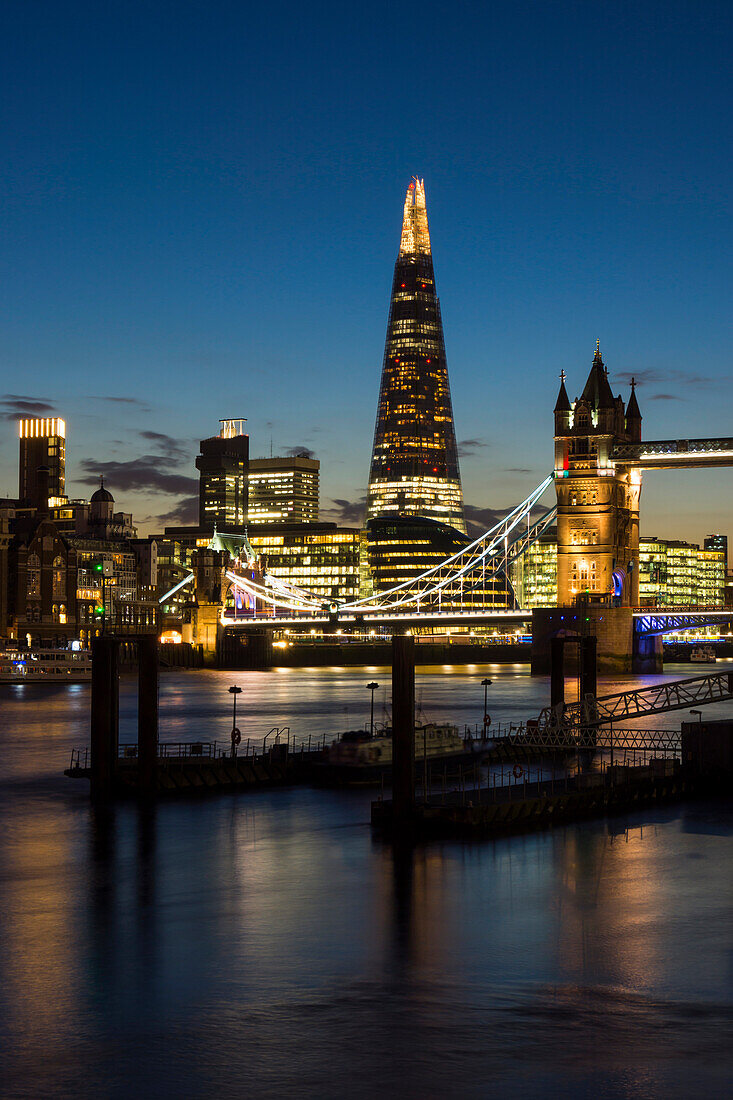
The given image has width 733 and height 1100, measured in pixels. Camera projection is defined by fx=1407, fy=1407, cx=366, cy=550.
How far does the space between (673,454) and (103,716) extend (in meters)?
113

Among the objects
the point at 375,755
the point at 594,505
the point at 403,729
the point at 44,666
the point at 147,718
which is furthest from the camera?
the point at 594,505

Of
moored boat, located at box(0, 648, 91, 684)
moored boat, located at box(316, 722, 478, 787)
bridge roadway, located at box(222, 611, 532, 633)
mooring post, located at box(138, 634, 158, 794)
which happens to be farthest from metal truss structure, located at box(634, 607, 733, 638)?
mooring post, located at box(138, 634, 158, 794)

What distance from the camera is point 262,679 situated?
154m

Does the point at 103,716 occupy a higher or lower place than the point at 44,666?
lower

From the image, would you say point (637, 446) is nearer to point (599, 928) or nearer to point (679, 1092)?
point (599, 928)

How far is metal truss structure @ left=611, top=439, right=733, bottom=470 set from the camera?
5861 inches

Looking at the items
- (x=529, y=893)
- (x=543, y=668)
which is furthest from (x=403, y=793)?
(x=543, y=668)

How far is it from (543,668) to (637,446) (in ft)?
86.2

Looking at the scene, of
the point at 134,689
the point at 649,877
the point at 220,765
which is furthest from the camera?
the point at 134,689

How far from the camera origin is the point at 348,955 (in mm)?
29422

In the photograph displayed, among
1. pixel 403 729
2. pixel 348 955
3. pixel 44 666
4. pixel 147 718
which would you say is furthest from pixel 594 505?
pixel 348 955

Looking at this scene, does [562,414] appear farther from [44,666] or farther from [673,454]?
[44,666]

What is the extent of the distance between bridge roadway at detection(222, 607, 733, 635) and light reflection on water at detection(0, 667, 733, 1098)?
10708cm

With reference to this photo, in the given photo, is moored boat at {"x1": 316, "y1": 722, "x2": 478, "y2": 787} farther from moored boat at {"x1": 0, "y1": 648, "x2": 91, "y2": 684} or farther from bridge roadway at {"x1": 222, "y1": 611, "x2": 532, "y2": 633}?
bridge roadway at {"x1": 222, "y1": 611, "x2": 532, "y2": 633}
